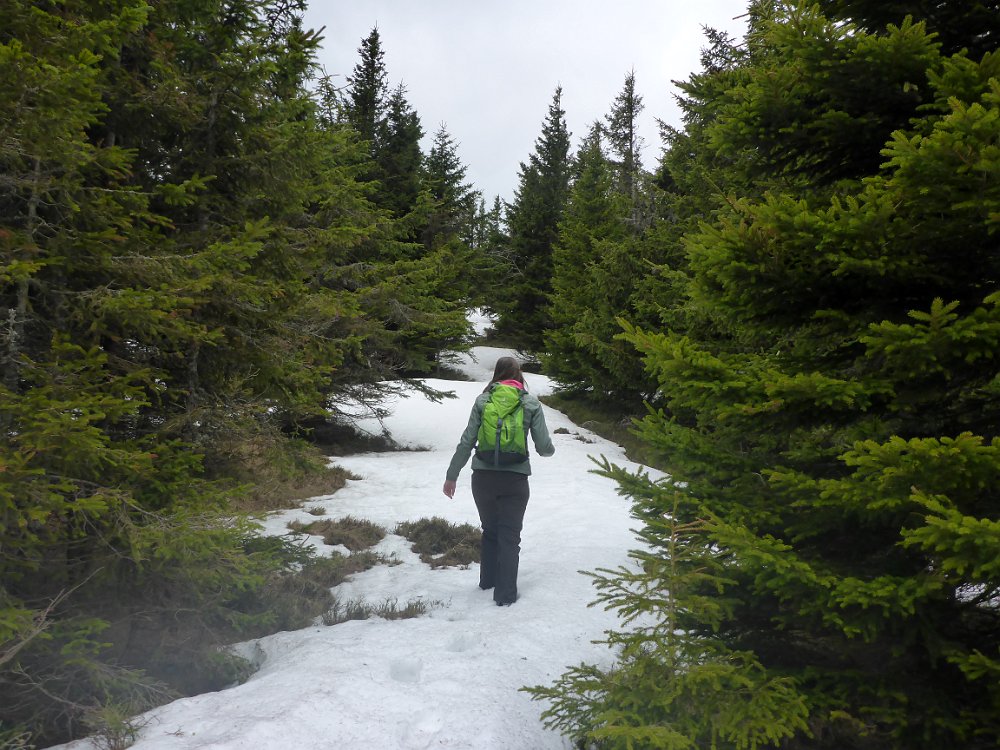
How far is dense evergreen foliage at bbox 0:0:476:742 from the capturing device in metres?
3.48

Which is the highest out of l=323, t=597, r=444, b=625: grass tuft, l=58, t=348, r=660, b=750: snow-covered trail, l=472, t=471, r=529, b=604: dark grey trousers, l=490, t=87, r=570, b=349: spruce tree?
l=490, t=87, r=570, b=349: spruce tree

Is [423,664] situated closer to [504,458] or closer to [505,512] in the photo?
[505,512]

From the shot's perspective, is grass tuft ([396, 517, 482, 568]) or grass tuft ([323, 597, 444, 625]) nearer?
grass tuft ([323, 597, 444, 625])

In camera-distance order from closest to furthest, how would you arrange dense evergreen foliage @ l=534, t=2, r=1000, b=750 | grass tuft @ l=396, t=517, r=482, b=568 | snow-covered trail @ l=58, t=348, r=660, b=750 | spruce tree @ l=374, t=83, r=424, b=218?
dense evergreen foliage @ l=534, t=2, r=1000, b=750 → snow-covered trail @ l=58, t=348, r=660, b=750 → grass tuft @ l=396, t=517, r=482, b=568 → spruce tree @ l=374, t=83, r=424, b=218

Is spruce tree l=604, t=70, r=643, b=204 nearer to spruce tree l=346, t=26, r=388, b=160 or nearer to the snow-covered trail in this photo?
spruce tree l=346, t=26, r=388, b=160

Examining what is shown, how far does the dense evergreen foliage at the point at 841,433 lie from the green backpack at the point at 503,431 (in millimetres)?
2003

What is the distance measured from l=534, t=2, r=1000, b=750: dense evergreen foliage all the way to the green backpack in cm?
200

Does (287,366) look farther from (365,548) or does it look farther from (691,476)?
(691,476)

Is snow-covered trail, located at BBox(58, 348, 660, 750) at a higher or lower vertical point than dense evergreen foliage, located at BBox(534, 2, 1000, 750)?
lower

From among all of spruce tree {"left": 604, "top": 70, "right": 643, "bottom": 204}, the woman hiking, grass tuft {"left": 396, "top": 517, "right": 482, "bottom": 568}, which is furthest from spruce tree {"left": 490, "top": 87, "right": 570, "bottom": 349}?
the woman hiking

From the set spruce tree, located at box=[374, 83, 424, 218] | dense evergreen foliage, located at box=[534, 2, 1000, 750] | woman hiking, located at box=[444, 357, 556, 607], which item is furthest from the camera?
spruce tree, located at box=[374, 83, 424, 218]

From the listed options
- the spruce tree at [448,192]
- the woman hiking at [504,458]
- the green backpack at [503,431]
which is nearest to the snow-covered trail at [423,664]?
the woman hiking at [504,458]

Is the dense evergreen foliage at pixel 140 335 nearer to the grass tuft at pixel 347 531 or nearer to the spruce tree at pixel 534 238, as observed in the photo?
the grass tuft at pixel 347 531

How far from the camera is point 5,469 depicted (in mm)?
3051
